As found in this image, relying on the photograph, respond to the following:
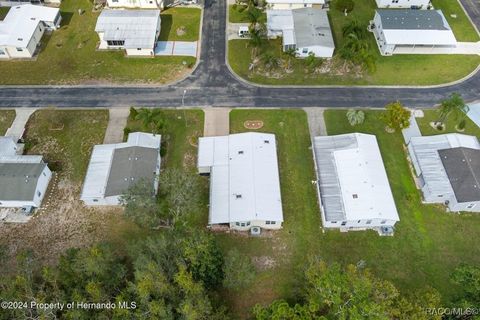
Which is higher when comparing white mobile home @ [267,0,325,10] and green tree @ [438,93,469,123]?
white mobile home @ [267,0,325,10]

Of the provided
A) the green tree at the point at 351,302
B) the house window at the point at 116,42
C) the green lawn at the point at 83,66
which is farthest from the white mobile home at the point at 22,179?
the green tree at the point at 351,302

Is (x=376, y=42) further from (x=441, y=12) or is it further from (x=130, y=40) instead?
(x=130, y=40)

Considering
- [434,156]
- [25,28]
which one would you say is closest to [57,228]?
[25,28]

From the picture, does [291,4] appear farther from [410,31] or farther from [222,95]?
[222,95]

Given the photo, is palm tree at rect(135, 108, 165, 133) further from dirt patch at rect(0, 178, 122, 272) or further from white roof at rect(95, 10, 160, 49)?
white roof at rect(95, 10, 160, 49)

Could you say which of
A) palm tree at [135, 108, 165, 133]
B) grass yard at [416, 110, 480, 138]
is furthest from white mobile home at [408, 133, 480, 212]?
palm tree at [135, 108, 165, 133]

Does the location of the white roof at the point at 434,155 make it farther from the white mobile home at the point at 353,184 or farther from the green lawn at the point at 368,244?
the white mobile home at the point at 353,184
